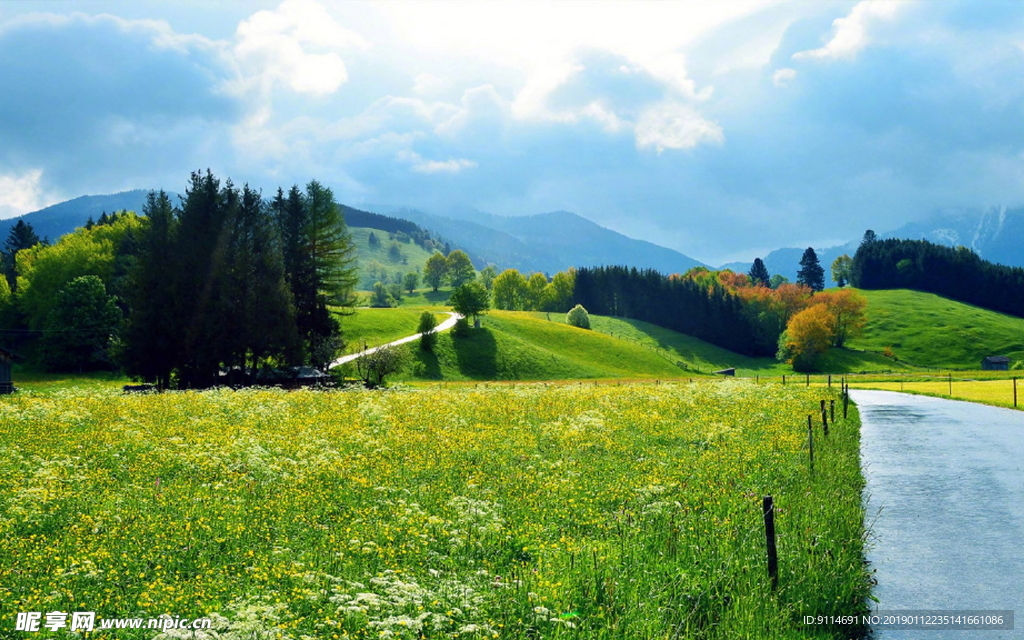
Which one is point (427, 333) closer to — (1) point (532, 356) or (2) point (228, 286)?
(1) point (532, 356)

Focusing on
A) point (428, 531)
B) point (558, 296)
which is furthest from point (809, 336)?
point (428, 531)

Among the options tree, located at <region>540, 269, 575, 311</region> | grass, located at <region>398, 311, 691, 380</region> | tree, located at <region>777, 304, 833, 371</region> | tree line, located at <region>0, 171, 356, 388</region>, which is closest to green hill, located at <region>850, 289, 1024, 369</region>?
tree, located at <region>777, 304, 833, 371</region>

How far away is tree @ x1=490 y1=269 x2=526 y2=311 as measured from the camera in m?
190

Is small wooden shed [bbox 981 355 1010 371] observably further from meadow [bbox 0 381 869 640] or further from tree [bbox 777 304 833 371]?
meadow [bbox 0 381 869 640]

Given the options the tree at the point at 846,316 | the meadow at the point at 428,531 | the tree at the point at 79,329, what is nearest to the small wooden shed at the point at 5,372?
the tree at the point at 79,329

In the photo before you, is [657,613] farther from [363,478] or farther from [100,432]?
[100,432]

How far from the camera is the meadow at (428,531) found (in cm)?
929

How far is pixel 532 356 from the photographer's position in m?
105

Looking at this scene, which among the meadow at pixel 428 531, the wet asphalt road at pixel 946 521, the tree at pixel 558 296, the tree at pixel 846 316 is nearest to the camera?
the meadow at pixel 428 531

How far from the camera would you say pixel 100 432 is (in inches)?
912

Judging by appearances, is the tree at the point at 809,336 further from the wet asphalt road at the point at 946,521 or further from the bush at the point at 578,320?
the wet asphalt road at the point at 946,521

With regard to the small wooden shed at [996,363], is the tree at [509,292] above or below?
above

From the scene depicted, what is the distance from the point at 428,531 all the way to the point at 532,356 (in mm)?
92559

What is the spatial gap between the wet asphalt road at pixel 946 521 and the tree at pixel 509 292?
156 meters
